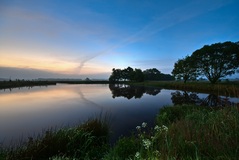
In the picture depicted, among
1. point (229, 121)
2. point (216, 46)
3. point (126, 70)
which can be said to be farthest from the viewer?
point (126, 70)

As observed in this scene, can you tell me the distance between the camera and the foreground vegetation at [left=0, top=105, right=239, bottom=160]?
3840mm

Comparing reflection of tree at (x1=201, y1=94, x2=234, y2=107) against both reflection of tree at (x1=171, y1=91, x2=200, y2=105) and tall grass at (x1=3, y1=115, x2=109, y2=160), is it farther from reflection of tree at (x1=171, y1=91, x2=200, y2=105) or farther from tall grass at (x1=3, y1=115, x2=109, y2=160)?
tall grass at (x1=3, y1=115, x2=109, y2=160)

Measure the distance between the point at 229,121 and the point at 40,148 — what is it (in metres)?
7.25

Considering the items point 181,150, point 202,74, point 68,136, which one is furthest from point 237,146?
point 202,74

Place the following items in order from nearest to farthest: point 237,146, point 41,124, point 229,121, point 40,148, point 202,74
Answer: point 237,146
point 229,121
point 40,148
point 41,124
point 202,74

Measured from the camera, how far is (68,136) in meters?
6.83

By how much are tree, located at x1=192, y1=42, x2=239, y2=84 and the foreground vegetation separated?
144 ft

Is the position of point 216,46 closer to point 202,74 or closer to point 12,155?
point 202,74

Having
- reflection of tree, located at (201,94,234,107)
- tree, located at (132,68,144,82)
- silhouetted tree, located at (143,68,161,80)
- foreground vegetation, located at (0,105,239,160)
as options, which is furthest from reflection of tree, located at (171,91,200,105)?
silhouetted tree, located at (143,68,161,80)

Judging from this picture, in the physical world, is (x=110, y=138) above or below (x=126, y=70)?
below

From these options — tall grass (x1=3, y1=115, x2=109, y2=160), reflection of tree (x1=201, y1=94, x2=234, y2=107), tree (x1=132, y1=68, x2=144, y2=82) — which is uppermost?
tree (x1=132, y1=68, x2=144, y2=82)

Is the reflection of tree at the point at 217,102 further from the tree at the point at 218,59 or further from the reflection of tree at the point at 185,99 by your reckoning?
the tree at the point at 218,59

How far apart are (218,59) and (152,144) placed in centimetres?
4881

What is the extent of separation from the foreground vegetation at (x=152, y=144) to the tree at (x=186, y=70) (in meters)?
48.7
